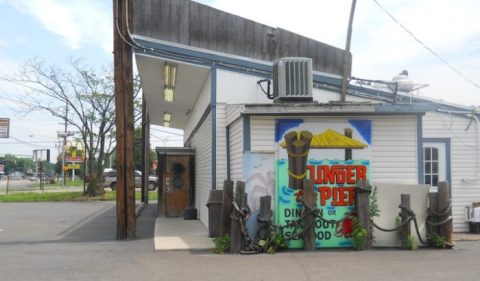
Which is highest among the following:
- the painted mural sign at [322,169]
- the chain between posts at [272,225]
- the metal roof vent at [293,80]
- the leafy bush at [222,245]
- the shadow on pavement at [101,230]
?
the metal roof vent at [293,80]

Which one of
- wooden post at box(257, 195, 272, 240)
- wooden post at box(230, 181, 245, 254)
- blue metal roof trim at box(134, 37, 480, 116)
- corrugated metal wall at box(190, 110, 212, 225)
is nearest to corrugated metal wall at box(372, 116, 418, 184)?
blue metal roof trim at box(134, 37, 480, 116)

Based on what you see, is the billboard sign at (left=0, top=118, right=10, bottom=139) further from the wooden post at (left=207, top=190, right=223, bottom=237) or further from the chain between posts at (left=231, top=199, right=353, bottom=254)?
the chain between posts at (left=231, top=199, right=353, bottom=254)

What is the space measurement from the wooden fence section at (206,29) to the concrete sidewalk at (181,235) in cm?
442

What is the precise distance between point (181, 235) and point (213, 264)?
3.78 metres

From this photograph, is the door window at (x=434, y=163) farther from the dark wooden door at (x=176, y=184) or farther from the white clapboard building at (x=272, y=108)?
the dark wooden door at (x=176, y=184)

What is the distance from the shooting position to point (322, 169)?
1055 cm

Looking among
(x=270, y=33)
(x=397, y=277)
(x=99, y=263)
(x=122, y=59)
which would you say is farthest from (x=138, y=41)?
(x=397, y=277)

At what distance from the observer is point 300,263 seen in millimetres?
9023

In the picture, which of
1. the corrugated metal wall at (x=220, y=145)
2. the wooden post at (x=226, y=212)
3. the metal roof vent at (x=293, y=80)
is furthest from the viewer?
the corrugated metal wall at (x=220, y=145)

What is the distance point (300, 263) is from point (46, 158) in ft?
190

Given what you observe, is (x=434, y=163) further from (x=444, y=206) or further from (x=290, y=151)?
(x=290, y=151)

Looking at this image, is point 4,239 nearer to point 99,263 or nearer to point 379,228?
point 99,263

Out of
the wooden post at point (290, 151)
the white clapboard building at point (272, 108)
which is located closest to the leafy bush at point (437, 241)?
the white clapboard building at point (272, 108)

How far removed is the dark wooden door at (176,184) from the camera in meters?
18.2
